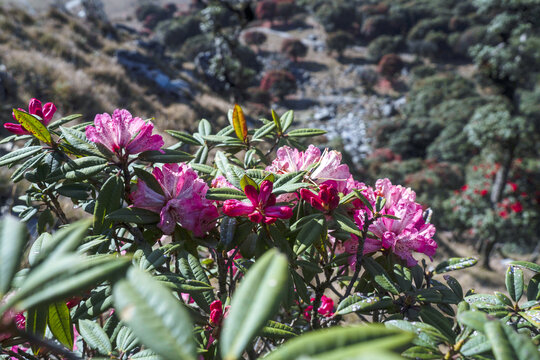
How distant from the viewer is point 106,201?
649 millimetres

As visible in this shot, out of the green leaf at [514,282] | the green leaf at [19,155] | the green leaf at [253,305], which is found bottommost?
the green leaf at [514,282]

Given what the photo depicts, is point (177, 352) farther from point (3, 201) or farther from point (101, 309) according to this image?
point (3, 201)

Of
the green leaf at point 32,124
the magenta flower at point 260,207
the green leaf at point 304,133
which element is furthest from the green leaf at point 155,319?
the green leaf at point 304,133

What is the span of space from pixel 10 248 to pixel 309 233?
469mm

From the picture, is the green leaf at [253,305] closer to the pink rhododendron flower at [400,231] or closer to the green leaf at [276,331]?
the green leaf at [276,331]

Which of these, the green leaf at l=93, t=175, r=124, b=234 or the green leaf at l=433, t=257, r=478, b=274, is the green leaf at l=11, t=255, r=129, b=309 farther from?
the green leaf at l=433, t=257, r=478, b=274

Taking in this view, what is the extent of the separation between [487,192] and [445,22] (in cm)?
2147

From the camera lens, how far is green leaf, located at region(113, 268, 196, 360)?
22 centimetres

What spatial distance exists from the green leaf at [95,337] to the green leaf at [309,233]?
42cm

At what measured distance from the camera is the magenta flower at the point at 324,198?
0.66m

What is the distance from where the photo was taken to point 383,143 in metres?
14.3

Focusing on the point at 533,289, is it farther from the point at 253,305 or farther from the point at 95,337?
the point at 95,337

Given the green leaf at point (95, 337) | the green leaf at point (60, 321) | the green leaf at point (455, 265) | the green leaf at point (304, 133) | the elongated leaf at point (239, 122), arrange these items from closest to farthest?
the green leaf at point (60, 321) < the green leaf at point (95, 337) < the green leaf at point (455, 265) < the elongated leaf at point (239, 122) < the green leaf at point (304, 133)

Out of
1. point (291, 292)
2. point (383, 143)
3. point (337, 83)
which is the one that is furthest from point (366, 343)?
point (337, 83)
